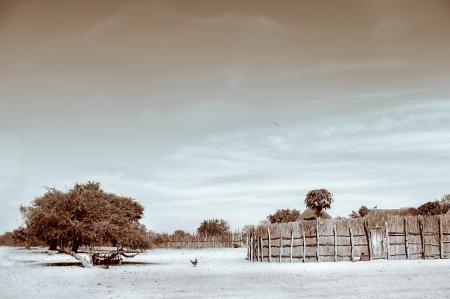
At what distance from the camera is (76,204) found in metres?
27.4

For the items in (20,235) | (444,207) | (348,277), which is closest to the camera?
(348,277)

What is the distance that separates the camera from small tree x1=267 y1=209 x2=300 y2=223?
78.5 metres

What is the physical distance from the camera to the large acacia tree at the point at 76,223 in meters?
27.0

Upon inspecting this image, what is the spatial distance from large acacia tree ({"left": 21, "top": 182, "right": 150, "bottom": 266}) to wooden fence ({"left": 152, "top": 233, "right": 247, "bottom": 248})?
37075mm

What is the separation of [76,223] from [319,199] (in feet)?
127

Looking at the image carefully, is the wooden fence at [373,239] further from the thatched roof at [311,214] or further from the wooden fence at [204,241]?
the wooden fence at [204,241]

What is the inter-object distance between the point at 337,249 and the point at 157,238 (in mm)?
45716

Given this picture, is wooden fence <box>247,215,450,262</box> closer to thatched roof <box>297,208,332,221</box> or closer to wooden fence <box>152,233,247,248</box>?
thatched roof <box>297,208,332,221</box>

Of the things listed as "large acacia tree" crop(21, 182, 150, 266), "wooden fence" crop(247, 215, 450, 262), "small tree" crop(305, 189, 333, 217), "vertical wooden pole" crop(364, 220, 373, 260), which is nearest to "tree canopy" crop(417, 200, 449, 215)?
"small tree" crop(305, 189, 333, 217)

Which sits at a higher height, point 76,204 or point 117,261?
point 76,204

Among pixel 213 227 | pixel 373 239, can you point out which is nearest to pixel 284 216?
pixel 213 227

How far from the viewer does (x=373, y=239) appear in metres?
27.9

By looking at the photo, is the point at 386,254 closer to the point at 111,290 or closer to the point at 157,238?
the point at 111,290

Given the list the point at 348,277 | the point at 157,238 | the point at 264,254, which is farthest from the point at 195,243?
the point at 348,277
